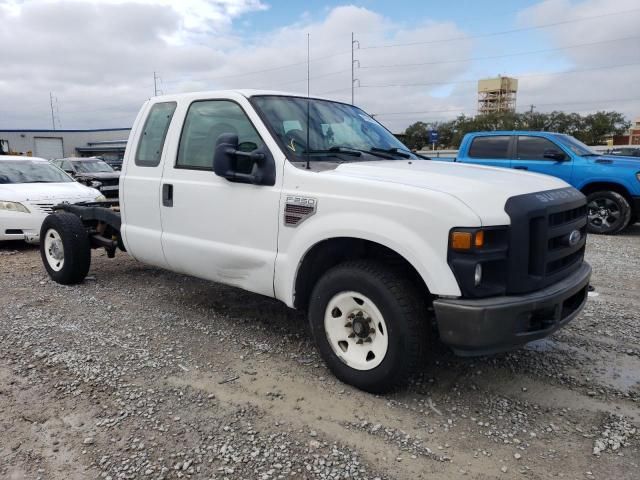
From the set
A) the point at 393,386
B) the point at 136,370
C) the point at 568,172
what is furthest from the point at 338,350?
the point at 568,172

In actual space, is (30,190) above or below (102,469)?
above

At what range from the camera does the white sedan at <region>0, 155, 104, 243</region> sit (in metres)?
8.16

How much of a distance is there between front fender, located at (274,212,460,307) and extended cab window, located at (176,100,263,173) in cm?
83

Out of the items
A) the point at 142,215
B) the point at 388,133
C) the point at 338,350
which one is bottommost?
the point at 338,350

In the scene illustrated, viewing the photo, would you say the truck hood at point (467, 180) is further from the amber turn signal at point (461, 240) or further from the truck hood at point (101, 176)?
the truck hood at point (101, 176)

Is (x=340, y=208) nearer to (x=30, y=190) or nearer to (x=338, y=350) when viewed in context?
(x=338, y=350)

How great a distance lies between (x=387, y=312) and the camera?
121 inches

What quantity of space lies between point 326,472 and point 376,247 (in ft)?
4.64

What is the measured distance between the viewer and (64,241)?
5.60m

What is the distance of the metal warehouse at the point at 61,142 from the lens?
47.7 metres

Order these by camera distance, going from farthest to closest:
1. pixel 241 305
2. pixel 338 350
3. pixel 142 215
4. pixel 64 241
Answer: pixel 64 241
pixel 241 305
pixel 142 215
pixel 338 350

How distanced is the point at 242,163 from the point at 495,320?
2.05m

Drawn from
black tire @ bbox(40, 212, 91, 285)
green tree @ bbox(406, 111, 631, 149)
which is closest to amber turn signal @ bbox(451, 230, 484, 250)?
→ black tire @ bbox(40, 212, 91, 285)

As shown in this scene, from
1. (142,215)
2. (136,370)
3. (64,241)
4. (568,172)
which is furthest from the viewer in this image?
(568,172)
